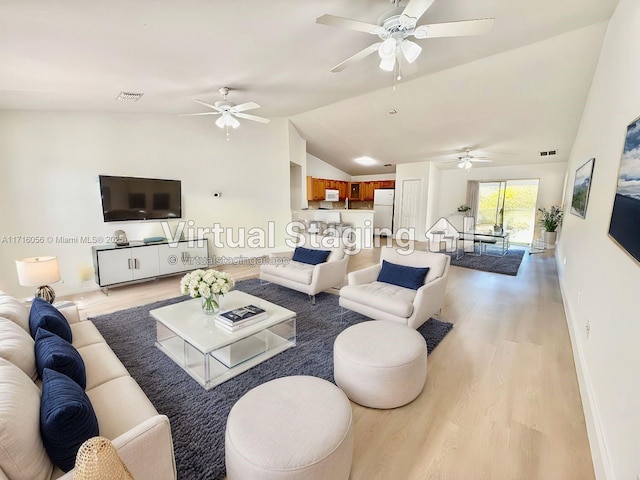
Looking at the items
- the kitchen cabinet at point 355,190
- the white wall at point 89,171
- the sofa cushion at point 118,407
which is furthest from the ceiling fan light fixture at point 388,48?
the kitchen cabinet at point 355,190

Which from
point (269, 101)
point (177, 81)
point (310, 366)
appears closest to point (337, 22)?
point (177, 81)

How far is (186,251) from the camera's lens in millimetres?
4926

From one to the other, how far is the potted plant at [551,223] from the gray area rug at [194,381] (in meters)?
6.60

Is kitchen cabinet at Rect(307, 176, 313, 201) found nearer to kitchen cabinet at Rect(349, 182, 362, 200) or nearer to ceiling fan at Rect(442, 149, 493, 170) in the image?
kitchen cabinet at Rect(349, 182, 362, 200)

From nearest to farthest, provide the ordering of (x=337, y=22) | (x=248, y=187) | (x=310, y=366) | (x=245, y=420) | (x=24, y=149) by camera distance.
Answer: (x=245, y=420)
(x=337, y=22)
(x=310, y=366)
(x=24, y=149)
(x=248, y=187)

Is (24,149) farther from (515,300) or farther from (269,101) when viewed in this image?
(515,300)

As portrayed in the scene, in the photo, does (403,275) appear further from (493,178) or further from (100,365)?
(493,178)

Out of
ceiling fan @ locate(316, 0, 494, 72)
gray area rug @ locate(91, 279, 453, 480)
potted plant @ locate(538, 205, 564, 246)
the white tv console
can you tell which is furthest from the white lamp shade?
potted plant @ locate(538, 205, 564, 246)

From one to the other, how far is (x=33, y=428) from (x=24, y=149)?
4254 mm

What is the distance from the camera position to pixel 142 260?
4.34 metres

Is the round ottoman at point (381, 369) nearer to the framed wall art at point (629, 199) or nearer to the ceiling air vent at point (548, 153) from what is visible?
the framed wall art at point (629, 199)

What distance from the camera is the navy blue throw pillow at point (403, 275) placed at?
301 cm

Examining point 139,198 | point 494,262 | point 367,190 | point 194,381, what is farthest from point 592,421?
point 367,190

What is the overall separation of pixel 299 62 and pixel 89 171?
3.40 m
